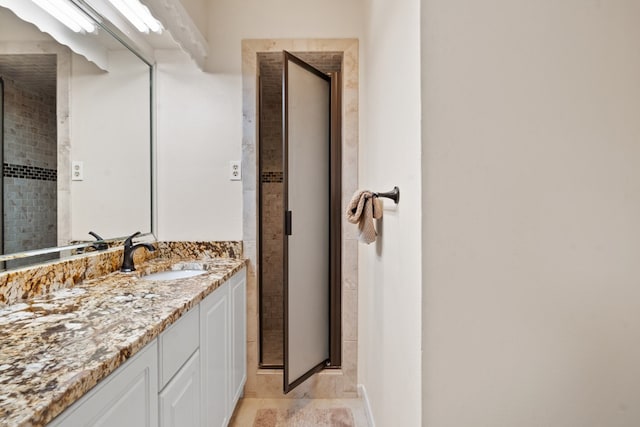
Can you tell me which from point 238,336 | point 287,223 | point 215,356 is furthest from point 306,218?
point 215,356

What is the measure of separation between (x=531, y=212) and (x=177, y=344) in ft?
3.77

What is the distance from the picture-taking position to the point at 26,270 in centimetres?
113

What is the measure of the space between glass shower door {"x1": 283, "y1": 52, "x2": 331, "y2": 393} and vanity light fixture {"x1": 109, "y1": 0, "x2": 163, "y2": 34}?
66 centimetres

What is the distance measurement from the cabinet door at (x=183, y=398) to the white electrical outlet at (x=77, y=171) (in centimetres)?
89

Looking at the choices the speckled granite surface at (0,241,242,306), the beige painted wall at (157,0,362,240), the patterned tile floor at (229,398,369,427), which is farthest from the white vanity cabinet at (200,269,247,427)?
the beige painted wall at (157,0,362,240)

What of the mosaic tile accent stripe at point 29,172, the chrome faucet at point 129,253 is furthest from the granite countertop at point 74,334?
the mosaic tile accent stripe at point 29,172

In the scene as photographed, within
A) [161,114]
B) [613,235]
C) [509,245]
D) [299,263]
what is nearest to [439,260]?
[509,245]

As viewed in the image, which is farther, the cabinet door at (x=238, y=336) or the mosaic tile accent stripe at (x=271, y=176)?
the mosaic tile accent stripe at (x=271, y=176)

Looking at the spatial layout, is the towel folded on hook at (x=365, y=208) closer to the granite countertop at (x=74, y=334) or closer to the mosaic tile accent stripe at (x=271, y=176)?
A: the granite countertop at (x=74, y=334)

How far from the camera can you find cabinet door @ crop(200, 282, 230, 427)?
138 centimetres

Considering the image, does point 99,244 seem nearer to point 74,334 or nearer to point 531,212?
point 74,334

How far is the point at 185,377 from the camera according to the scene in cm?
117

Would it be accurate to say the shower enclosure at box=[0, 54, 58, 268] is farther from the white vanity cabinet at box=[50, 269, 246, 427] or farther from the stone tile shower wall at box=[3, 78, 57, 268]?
the white vanity cabinet at box=[50, 269, 246, 427]

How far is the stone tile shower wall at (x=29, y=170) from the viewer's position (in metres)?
1.09
